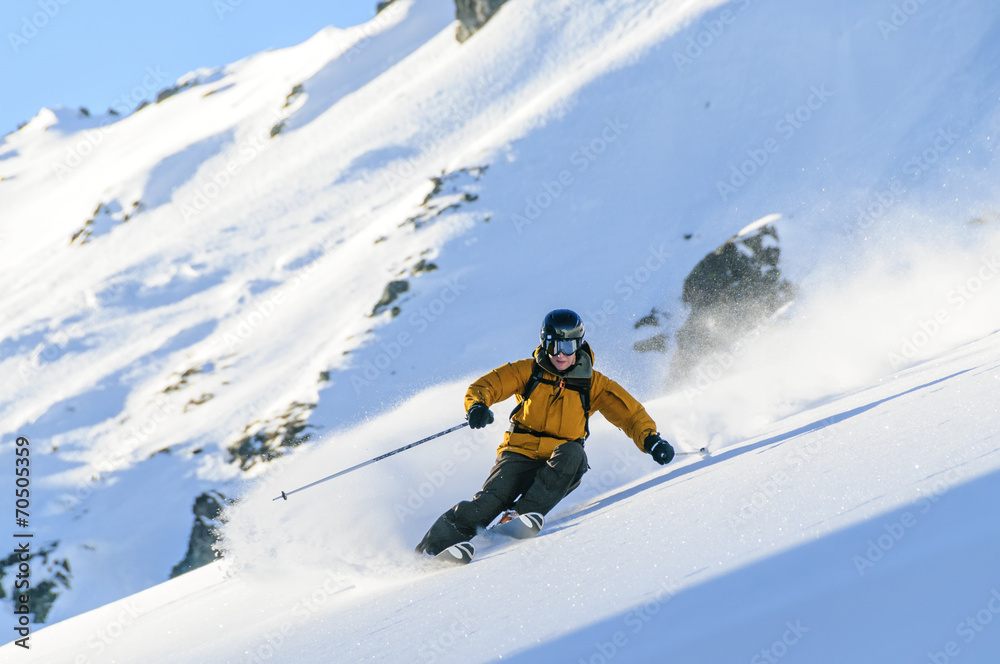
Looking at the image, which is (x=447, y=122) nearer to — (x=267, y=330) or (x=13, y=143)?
(x=267, y=330)

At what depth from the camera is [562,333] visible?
213 inches

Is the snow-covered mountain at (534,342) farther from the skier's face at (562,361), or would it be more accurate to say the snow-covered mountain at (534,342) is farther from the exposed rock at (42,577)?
the skier's face at (562,361)

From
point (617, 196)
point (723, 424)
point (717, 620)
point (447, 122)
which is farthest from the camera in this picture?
point (447, 122)

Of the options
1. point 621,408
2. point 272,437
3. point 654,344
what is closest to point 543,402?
point 621,408

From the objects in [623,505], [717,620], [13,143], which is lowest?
[717,620]

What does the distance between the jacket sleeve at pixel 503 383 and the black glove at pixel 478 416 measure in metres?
0.18

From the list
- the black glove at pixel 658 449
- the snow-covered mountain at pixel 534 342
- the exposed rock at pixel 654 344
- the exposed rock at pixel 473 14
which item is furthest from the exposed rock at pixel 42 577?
the exposed rock at pixel 473 14

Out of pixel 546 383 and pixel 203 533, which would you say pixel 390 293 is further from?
pixel 546 383

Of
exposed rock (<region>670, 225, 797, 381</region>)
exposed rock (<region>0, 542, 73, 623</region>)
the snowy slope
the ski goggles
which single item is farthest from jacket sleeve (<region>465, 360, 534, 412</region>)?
exposed rock (<region>0, 542, 73, 623</region>)

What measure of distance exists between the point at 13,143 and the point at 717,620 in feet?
254

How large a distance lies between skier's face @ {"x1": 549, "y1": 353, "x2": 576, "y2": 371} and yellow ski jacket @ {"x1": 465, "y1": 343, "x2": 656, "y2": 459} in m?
0.04

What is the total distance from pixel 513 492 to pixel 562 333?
121cm

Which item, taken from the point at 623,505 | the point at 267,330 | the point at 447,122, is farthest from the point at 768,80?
the point at 623,505

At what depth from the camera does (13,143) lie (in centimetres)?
6419
